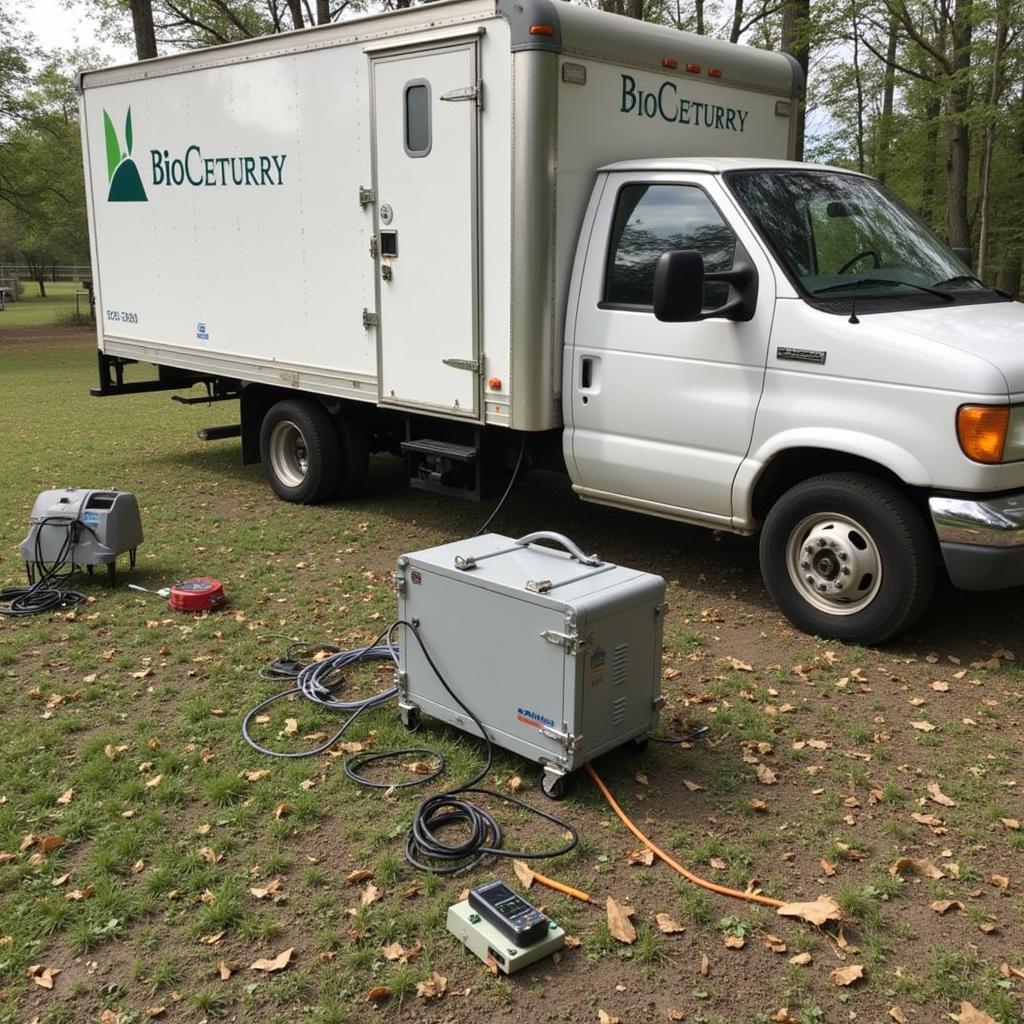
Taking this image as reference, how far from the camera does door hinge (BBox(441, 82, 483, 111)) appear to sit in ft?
20.0

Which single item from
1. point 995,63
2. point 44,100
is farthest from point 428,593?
point 44,100

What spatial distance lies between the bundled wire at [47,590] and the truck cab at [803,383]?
3.09 metres

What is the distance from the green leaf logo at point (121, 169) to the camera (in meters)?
9.21

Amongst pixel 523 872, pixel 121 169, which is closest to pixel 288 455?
pixel 121 169

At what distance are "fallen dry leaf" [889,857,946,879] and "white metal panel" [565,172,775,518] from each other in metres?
2.51

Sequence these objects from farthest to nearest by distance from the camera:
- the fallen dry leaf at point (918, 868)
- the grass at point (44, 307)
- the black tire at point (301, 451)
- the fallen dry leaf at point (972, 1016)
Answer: the grass at point (44, 307) < the black tire at point (301, 451) < the fallen dry leaf at point (918, 868) < the fallen dry leaf at point (972, 1016)

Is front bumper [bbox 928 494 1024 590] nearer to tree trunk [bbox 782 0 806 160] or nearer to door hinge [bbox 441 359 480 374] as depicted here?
door hinge [bbox 441 359 480 374]

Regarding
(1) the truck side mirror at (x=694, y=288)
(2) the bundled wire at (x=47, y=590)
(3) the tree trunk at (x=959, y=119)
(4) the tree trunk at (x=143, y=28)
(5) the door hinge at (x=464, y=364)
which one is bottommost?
(2) the bundled wire at (x=47, y=590)

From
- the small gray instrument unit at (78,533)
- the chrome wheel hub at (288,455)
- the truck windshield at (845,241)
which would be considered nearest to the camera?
the truck windshield at (845,241)

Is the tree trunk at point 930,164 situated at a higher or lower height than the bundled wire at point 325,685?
higher

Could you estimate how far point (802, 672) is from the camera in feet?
16.8

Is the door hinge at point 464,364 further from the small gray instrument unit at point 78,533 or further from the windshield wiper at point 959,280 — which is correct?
the windshield wiper at point 959,280

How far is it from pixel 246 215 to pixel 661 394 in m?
4.08

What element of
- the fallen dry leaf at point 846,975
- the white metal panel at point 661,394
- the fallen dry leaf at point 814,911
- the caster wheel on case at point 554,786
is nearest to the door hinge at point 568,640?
the caster wheel on case at point 554,786
